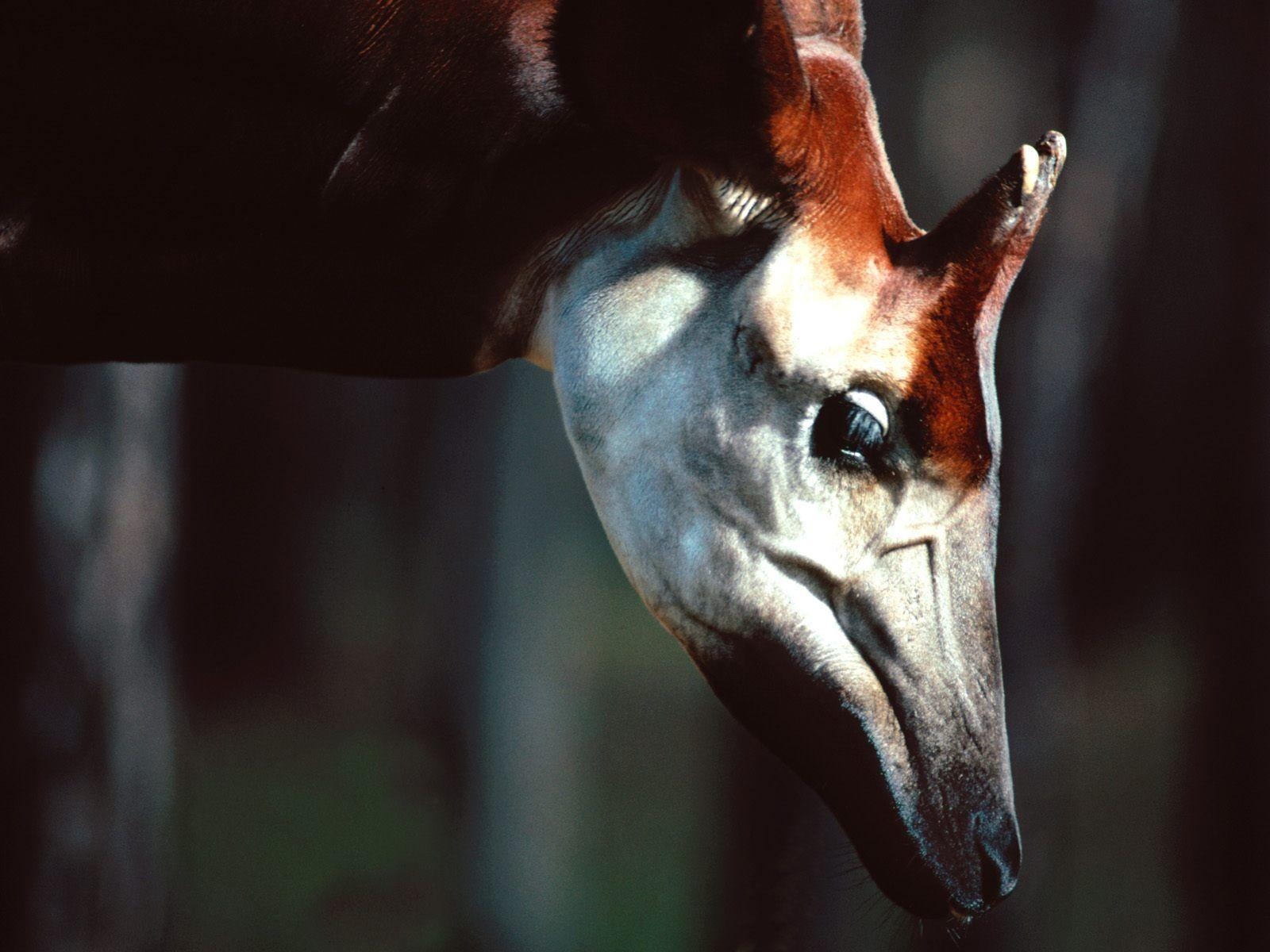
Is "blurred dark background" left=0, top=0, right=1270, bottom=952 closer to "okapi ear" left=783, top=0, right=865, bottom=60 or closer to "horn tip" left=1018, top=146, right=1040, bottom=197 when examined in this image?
"okapi ear" left=783, top=0, right=865, bottom=60

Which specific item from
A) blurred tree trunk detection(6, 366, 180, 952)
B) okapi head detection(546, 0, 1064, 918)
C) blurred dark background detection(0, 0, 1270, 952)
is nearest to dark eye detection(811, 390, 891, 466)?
okapi head detection(546, 0, 1064, 918)

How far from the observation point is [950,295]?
710mm

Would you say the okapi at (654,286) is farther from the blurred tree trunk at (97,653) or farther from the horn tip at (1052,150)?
the blurred tree trunk at (97,653)

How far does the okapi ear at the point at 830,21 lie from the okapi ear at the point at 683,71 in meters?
0.19

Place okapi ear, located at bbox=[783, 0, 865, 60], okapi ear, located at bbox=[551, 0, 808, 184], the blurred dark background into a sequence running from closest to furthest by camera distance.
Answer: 1. okapi ear, located at bbox=[551, 0, 808, 184]
2. okapi ear, located at bbox=[783, 0, 865, 60]
3. the blurred dark background

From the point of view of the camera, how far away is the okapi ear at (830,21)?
811 mm

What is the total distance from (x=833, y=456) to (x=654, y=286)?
0.17 meters

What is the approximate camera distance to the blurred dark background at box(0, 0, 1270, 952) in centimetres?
140

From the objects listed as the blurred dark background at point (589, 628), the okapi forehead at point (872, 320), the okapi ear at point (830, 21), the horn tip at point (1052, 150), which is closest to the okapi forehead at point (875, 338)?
the okapi forehead at point (872, 320)

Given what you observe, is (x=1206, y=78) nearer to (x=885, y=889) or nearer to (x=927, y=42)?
(x=927, y=42)

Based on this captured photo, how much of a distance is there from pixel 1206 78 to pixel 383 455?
1222 mm

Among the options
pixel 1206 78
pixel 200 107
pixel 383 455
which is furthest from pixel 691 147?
pixel 1206 78

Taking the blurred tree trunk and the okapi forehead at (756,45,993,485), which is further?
the blurred tree trunk

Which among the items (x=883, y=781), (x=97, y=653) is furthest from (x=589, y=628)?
(x=883, y=781)
